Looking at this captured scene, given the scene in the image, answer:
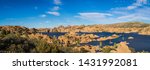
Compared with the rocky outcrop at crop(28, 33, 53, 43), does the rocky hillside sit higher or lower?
higher

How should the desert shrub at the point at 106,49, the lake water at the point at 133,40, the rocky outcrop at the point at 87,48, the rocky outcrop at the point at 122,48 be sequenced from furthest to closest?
1. the lake water at the point at 133,40
2. the rocky outcrop at the point at 87,48
3. the desert shrub at the point at 106,49
4. the rocky outcrop at the point at 122,48

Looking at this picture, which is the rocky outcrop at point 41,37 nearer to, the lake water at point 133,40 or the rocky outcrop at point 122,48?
the lake water at point 133,40

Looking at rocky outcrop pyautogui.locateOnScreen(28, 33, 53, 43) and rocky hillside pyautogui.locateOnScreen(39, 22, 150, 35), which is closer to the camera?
A: rocky hillside pyautogui.locateOnScreen(39, 22, 150, 35)

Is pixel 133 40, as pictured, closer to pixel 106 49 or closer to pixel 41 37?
pixel 106 49

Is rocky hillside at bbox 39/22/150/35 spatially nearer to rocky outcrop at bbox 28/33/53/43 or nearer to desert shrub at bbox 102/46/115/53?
rocky outcrop at bbox 28/33/53/43

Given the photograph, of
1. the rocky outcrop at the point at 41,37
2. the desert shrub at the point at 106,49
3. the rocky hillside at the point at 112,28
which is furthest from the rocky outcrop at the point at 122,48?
the rocky outcrop at the point at 41,37

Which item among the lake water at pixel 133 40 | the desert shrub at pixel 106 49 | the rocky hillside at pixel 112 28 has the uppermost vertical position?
the rocky hillside at pixel 112 28

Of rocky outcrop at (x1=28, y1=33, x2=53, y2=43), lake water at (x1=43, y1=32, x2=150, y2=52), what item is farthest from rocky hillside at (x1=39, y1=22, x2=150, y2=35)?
rocky outcrop at (x1=28, y1=33, x2=53, y2=43)

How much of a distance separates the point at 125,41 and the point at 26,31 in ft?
6.87

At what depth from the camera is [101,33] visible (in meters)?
8.64

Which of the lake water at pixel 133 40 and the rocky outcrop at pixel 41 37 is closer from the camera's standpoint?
the lake water at pixel 133 40

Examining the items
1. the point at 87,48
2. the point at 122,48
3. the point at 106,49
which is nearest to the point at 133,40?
the point at 122,48

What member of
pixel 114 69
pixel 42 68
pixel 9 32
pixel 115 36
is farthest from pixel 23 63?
pixel 115 36

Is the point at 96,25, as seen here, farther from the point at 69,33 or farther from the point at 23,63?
the point at 23,63
